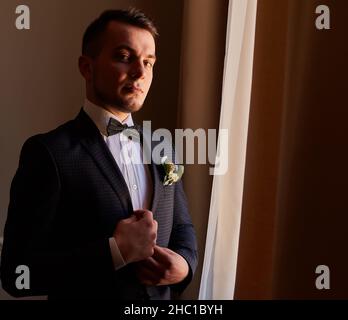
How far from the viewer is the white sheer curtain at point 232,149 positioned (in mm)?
1299

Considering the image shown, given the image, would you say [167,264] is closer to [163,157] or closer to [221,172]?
[163,157]

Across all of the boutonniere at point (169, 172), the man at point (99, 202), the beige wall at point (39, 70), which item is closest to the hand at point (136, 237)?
the man at point (99, 202)

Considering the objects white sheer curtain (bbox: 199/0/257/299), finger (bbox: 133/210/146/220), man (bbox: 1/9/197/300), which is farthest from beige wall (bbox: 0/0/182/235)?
finger (bbox: 133/210/146/220)

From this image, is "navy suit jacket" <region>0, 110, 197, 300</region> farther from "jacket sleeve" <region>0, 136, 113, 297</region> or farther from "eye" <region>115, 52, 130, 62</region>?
"eye" <region>115, 52, 130, 62</region>

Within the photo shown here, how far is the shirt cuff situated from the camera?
902mm

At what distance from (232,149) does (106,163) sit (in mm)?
491

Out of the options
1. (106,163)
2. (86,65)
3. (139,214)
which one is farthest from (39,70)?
(139,214)

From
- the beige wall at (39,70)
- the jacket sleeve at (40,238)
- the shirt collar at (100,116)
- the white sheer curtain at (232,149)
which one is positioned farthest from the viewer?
the beige wall at (39,70)

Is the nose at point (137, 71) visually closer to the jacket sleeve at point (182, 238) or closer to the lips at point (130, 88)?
the lips at point (130, 88)

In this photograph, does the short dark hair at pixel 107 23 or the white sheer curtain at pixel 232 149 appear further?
the white sheer curtain at pixel 232 149

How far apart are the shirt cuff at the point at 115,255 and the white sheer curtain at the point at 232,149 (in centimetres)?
49

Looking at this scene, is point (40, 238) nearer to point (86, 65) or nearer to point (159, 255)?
point (159, 255)

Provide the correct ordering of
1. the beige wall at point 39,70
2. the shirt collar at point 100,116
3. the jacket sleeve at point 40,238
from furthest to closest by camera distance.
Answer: the beige wall at point 39,70 < the shirt collar at point 100,116 < the jacket sleeve at point 40,238
